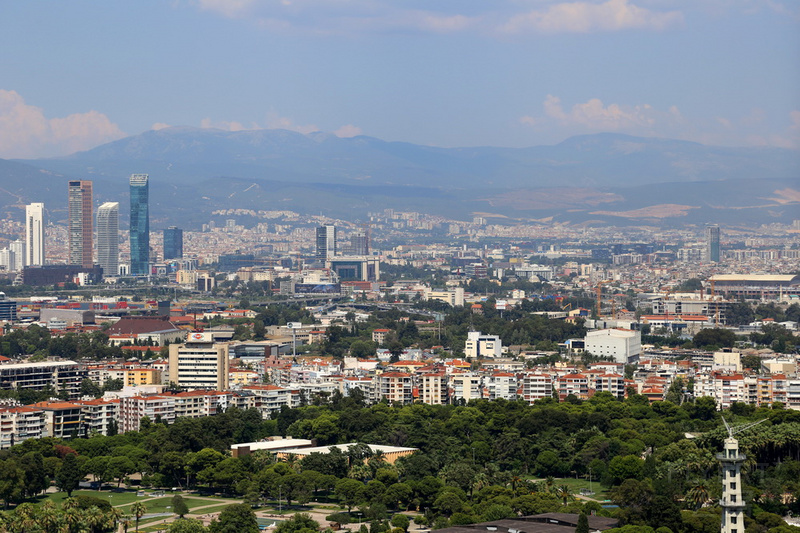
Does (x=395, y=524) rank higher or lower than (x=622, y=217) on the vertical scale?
lower

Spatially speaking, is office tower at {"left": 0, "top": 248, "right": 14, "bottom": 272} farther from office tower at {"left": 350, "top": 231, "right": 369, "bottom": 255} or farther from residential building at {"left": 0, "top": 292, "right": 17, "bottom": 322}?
residential building at {"left": 0, "top": 292, "right": 17, "bottom": 322}

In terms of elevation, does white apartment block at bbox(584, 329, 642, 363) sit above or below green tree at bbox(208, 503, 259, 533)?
above

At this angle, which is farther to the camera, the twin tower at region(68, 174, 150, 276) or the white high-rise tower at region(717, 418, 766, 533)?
the twin tower at region(68, 174, 150, 276)

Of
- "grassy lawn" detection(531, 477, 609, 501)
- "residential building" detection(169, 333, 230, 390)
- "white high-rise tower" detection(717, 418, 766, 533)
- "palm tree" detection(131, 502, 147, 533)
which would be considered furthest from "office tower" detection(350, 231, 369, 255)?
"white high-rise tower" detection(717, 418, 766, 533)

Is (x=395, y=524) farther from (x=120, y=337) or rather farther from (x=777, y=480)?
(x=120, y=337)

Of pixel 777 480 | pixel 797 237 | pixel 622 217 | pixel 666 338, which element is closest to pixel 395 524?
pixel 777 480

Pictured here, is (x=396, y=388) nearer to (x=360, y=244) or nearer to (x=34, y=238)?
(x=360, y=244)
